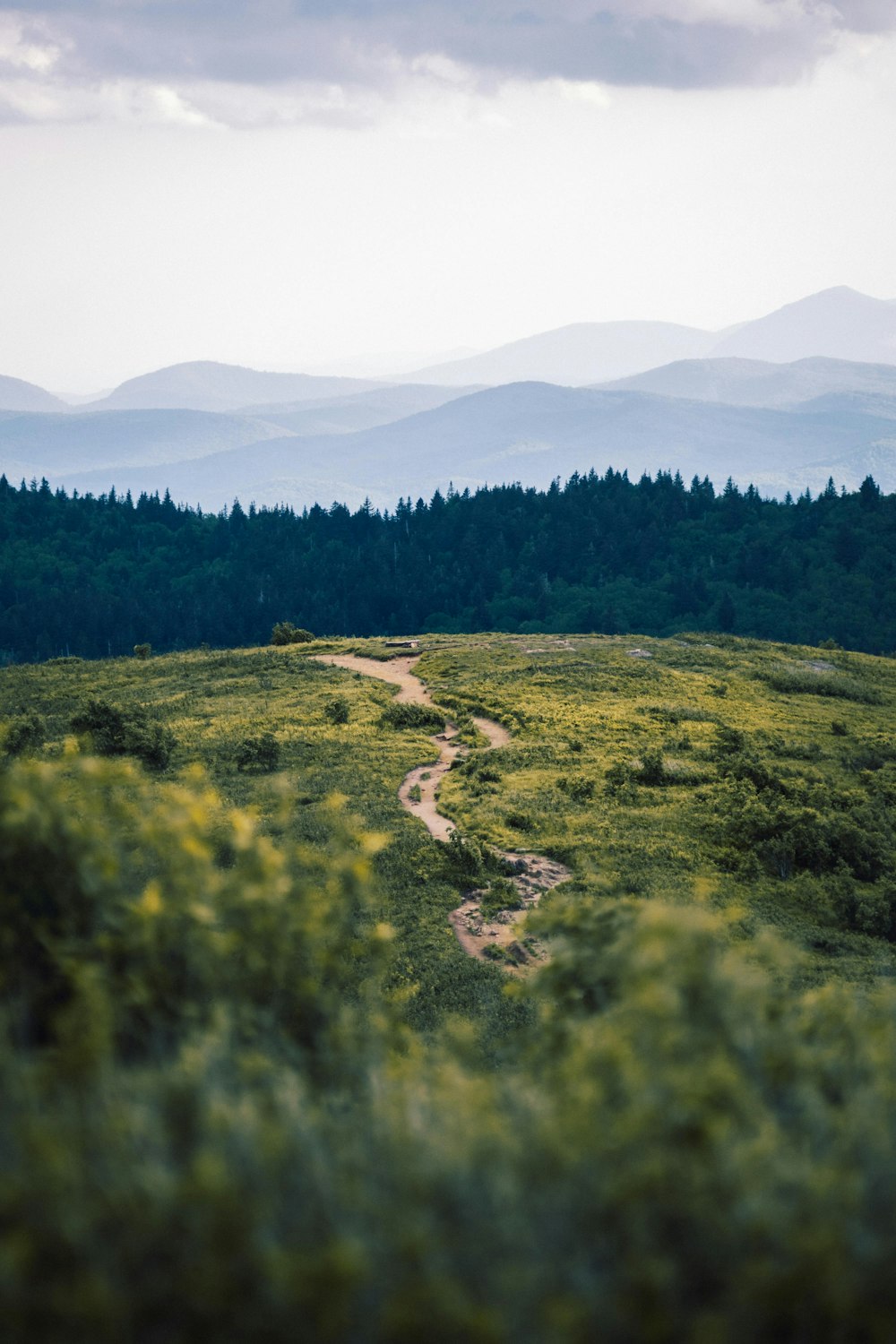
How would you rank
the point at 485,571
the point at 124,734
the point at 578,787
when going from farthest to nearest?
the point at 485,571
the point at 124,734
the point at 578,787

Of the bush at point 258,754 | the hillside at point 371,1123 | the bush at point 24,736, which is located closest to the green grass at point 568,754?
the bush at point 258,754

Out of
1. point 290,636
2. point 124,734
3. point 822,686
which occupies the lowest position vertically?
point 124,734

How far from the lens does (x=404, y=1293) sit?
5145 mm

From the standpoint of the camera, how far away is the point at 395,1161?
A: 621 centimetres

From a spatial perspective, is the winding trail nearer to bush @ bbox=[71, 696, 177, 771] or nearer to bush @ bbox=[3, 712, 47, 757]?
bush @ bbox=[71, 696, 177, 771]

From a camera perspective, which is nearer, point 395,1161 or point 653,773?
point 395,1161

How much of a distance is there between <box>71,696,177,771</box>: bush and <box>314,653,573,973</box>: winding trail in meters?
11.1

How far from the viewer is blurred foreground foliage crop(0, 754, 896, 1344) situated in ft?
17.4

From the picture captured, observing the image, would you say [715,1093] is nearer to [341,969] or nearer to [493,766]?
[341,969]

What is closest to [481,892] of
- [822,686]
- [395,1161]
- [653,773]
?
[653,773]

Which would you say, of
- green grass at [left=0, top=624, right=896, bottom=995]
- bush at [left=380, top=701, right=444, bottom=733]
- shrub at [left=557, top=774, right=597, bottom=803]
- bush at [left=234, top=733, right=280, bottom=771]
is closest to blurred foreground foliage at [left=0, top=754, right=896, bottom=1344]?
green grass at [left=0, top=624, right=896, bottom=995]

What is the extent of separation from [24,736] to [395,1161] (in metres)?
40.0

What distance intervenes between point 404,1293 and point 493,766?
3440cm

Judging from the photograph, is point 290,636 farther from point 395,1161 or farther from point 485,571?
point 485,571
